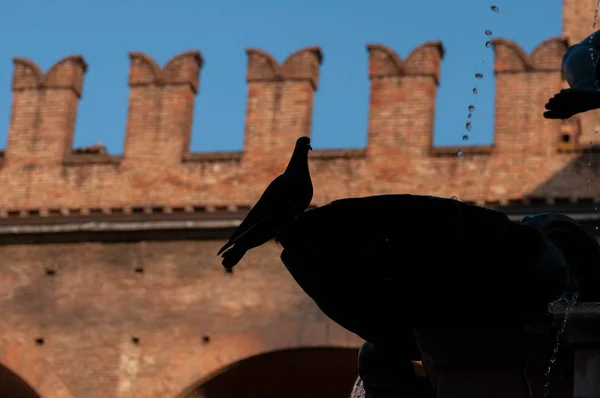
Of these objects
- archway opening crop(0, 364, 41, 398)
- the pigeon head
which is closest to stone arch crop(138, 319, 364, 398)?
archway opening crop(0, 364, 41, 398)

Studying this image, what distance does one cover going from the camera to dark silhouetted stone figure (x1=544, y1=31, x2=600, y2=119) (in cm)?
469

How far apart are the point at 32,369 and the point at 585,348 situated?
1214 cm

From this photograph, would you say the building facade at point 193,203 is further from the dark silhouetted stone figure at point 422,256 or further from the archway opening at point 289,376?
the dark silhouetted stone figure at point 422,256

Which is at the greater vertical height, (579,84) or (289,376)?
(579,84)

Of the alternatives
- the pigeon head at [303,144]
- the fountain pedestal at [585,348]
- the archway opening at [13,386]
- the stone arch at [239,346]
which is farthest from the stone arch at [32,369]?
the fountain pedestal at [585,348]

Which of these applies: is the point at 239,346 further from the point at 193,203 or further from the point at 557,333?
the point at 557,333

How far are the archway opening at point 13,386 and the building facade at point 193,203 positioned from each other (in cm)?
6

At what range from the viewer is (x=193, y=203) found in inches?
628

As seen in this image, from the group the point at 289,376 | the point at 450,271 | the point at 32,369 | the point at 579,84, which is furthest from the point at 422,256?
the point at 289,376

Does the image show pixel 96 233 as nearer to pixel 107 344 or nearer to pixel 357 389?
pixel 107 344

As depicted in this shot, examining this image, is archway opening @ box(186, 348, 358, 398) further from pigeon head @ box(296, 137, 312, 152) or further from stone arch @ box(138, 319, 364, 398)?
pigeon head @ box(296, 137, 312, 152)

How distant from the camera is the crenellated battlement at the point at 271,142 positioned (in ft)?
50.0

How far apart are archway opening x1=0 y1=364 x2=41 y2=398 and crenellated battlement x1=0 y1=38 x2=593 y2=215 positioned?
174 cm

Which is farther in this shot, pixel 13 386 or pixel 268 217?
pixel 13 386
